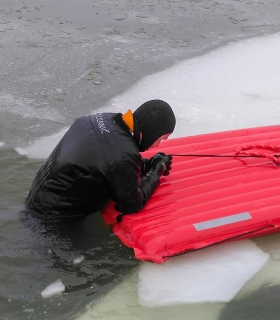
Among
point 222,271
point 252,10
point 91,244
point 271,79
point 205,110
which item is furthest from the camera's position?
point 252,10

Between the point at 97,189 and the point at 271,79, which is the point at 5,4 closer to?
the point at 271,79

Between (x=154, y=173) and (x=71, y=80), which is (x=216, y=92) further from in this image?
(x=154, y=173)

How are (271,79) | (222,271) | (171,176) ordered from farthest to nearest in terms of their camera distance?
(271,79)
(171,176)
(222,271)

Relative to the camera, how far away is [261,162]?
3518 millimetres

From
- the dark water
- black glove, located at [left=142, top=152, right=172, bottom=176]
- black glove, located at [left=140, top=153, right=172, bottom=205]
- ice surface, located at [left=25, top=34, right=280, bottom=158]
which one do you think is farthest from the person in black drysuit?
ice surface, located at [left=25, top=34, right=280, bottom=158]

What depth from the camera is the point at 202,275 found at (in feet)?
8.98

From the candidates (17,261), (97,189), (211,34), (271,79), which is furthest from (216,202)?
(211,34)

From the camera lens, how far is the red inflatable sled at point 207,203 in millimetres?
2795

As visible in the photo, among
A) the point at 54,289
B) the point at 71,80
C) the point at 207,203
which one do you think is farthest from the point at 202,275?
the point at 71,80

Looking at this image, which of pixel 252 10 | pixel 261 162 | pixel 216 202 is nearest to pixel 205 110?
pixel 261 162

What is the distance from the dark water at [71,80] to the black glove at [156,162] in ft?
1.73

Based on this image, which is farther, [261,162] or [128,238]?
[261,162]

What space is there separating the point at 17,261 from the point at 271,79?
4.03m

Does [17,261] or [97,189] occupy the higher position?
[97,189]
